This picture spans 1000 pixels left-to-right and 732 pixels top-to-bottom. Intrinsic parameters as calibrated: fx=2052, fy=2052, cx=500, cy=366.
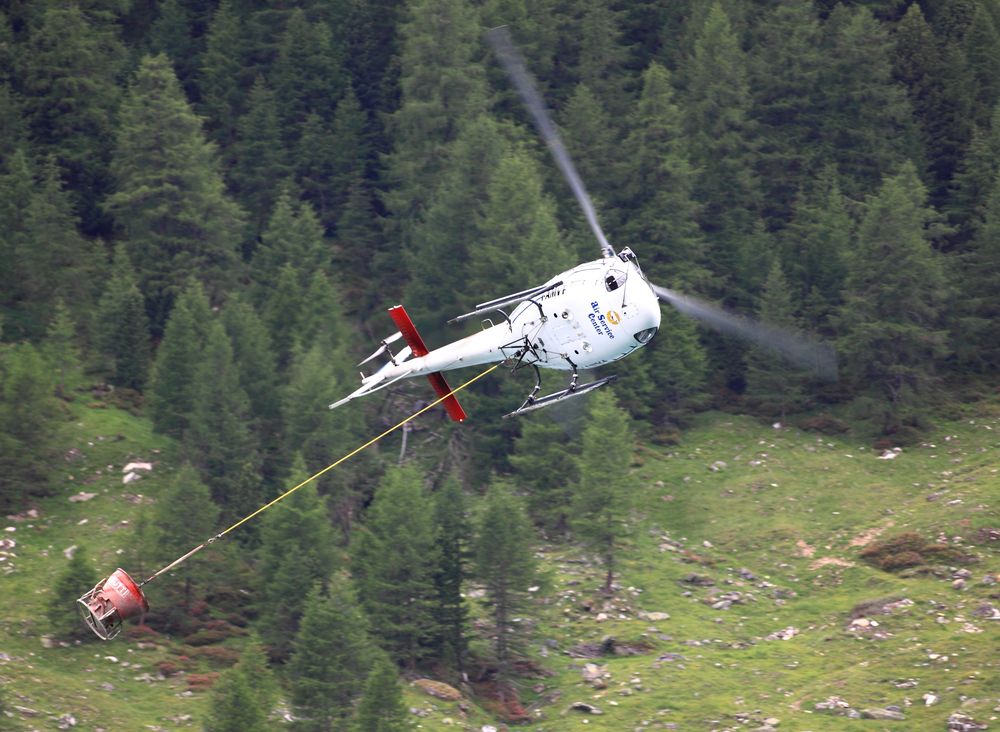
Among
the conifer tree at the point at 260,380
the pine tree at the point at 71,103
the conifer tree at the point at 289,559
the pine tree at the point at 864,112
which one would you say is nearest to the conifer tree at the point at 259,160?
the pine tree at the point at 71,103

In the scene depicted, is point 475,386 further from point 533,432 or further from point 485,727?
point 485,727

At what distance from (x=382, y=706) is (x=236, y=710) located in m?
4.05

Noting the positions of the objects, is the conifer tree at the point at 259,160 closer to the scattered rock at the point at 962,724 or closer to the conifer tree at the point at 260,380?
the conifer tree at the point at 260,380

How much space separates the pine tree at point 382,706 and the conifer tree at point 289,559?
9.10 metres

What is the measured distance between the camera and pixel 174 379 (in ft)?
254

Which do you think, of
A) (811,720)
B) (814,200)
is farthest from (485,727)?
(814,200)

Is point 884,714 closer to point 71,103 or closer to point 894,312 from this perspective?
point 894,312

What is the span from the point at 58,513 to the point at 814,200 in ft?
120

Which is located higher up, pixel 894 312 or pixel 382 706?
pixel 382 706

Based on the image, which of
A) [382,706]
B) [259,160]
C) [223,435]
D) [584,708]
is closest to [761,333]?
[382,706]

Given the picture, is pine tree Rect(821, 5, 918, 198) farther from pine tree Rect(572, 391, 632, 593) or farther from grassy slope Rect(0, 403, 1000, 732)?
pine tree Rect(572, 391, 632, 593)

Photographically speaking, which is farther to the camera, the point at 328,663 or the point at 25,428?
the point at 25,428

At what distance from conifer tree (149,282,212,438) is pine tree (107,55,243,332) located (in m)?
8.17

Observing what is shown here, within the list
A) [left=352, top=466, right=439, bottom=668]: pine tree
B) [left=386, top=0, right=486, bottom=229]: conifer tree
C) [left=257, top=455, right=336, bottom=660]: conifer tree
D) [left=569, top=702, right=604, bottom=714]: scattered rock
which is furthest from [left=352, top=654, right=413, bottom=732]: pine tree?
[left=386, top=0, right=486, bottom=229]: conifer tree
